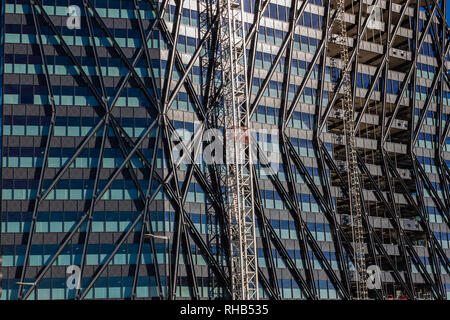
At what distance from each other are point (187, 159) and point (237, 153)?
20.1 feet

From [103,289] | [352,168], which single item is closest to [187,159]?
[103,289]

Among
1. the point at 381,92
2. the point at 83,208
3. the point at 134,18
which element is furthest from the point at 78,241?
the point at 381,92

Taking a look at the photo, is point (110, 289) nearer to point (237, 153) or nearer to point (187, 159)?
point (187, 159)

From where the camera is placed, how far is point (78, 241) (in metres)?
79.6

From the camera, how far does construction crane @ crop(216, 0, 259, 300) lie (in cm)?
8462

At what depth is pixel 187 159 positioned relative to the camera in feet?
283

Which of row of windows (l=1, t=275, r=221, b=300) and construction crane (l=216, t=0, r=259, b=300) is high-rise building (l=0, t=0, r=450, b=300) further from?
construction crane (l=216, t=0, r=259, b=300)

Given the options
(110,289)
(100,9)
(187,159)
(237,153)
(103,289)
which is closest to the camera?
(103,289)

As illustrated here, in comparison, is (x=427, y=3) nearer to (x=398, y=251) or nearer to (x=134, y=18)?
(x=398, y=251)

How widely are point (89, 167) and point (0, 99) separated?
12.8 metres

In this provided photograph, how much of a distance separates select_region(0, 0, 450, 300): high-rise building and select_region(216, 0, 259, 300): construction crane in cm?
124

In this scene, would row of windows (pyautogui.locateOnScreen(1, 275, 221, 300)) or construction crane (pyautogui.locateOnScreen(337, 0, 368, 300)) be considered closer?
row of windows (pyautogui.locateOnScreen(1, 275, 221, 300))

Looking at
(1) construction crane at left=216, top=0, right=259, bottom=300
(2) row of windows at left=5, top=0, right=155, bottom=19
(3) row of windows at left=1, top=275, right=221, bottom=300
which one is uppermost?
(2) row of windows at left=5, top=0, right=155, bottom=19

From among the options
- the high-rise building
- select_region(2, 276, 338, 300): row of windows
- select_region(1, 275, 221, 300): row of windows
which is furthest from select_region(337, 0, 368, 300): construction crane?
select_region(1, 275, 221, 300): row of windows
